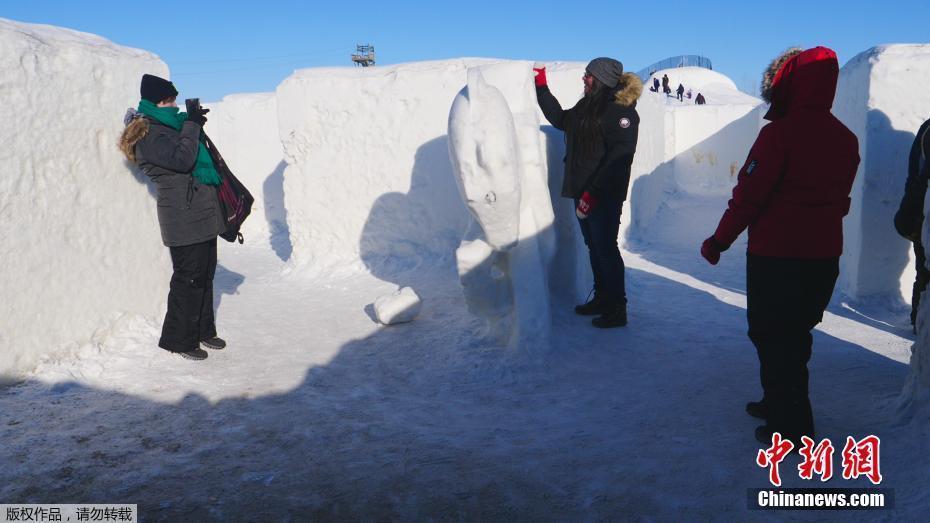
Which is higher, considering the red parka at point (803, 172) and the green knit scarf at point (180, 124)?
the green knit scarf at point (180, 124)

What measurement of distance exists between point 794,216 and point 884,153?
118 inches

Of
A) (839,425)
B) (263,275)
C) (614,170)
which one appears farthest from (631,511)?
(263,275)

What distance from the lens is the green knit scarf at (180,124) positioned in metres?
3.46

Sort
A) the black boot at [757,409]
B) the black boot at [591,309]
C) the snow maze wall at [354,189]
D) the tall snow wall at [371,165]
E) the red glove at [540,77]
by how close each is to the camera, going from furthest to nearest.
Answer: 1. the tall snow wall at [371,165]
2. the black boot at [591,309]
3. the red glove at [540,77]
4. the snow maze wall at [354,189]
5. the black boot at [757,409]

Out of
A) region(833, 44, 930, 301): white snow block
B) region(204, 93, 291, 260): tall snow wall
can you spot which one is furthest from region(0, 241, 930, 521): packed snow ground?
region(204, 93, 291, 260): tall snow wall

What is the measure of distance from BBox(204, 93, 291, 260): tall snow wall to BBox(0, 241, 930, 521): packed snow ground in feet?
15.3

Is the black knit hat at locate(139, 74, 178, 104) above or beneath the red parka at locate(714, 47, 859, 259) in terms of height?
above

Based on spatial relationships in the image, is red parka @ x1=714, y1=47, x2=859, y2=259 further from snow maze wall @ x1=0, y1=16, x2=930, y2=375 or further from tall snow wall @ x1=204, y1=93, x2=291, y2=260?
tall snow wall @ x1=204, y1=93, x2=291, y2=260

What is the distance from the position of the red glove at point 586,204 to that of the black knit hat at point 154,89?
2.42 meters

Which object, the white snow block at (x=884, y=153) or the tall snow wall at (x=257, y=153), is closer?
the white snow block at (x=884, y=153)

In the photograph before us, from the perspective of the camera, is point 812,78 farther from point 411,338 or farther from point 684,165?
point 684,165

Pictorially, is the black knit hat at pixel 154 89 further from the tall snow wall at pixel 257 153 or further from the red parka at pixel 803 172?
the tall snow wall at pixel 257 153

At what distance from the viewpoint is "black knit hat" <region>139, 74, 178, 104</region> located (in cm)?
344

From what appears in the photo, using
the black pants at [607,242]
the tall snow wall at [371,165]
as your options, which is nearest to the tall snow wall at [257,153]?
the tall snow wall at [371,165]
